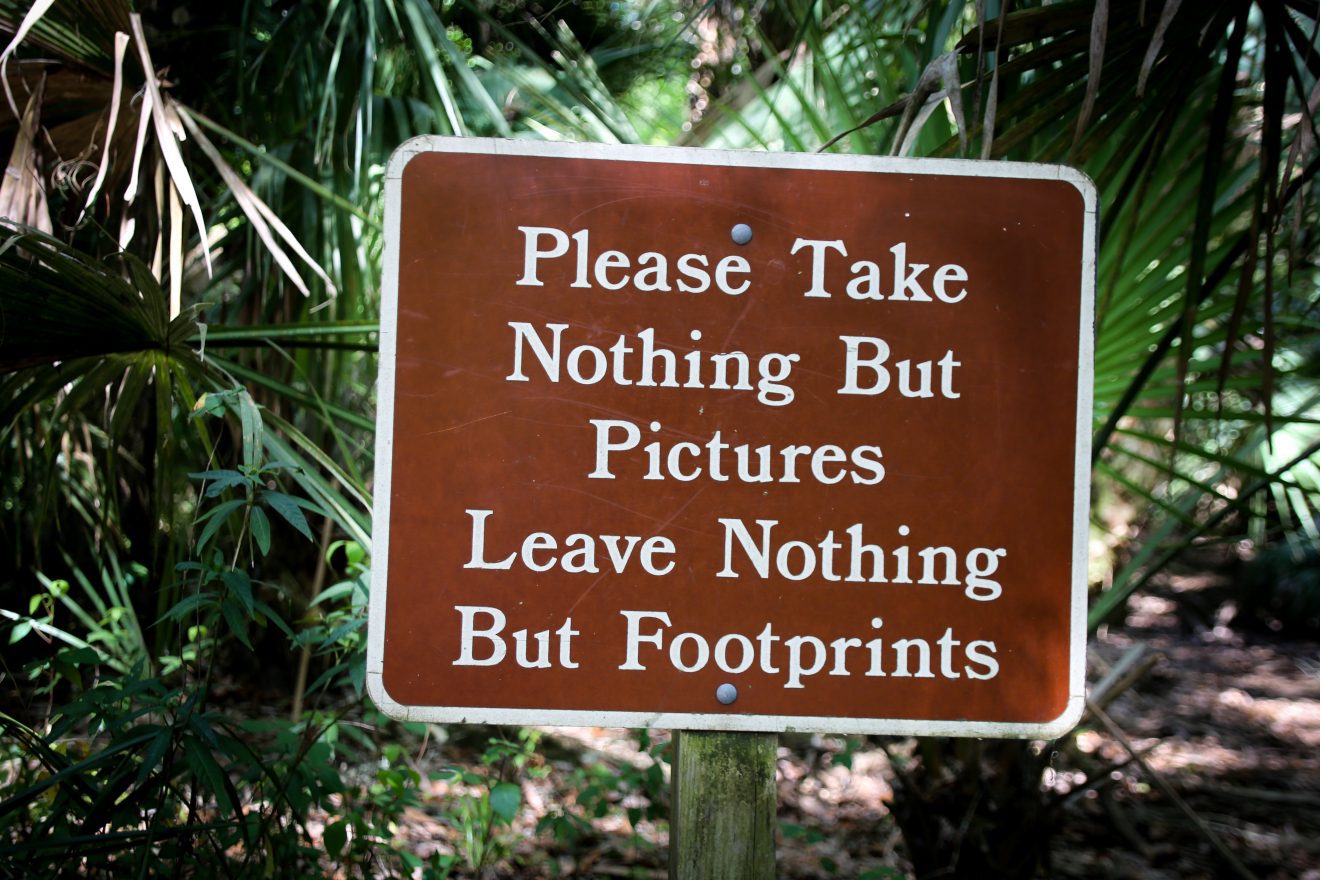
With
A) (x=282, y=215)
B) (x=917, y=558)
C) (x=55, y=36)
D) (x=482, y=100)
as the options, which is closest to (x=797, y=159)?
(x=917, y=558)

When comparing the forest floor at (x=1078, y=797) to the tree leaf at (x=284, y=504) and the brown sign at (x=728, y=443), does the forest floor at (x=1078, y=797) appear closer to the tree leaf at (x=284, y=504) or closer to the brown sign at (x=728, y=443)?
the tree leaf at (x=284, y=504)

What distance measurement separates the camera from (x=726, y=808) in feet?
4.42

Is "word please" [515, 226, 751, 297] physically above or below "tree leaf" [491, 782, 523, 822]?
above

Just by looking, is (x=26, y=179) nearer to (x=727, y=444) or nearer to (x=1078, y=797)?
(x=727, y=444)

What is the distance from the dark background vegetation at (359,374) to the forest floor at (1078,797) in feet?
0.07

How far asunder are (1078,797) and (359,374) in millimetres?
2994

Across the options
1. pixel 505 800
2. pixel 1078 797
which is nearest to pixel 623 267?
pixel 505 800

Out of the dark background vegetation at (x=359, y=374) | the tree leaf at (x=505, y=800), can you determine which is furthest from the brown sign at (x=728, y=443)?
the tree leaf at (x=505, y=800)

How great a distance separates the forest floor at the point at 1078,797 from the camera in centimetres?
297

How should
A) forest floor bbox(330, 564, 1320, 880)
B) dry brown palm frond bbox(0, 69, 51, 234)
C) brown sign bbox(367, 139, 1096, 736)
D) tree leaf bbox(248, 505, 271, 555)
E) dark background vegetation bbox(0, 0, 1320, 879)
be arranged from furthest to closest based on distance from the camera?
forest floor bbox(330, 564, 1320, 880) < dry brown palm frond bbox(0, 69, 51, 234) < dark background vegetation bbox(0, 0, 1320, 879) < tree leaf bbox(248, 505, 271, 555) < brown sign bbox(367, 139, 1096, 736)

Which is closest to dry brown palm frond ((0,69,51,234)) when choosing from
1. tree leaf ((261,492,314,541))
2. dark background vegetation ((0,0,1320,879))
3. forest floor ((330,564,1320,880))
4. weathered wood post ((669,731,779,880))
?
dark background vegetation ((0,0,1320,879))

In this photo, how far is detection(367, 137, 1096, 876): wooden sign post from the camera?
48.9 inches

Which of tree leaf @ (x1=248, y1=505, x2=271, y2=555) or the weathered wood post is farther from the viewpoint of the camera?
tree leaf @ (x1=248, y1=505, x2=271, y2=555)

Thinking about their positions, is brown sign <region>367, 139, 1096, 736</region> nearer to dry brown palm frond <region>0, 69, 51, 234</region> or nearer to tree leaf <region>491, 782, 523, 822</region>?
tree leaf <region>491, 782, 523, 822</region>
